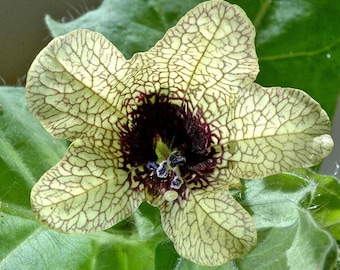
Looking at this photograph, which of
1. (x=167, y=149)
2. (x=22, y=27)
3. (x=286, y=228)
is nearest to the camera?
(x=286, y=228)

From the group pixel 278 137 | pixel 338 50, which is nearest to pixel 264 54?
pixel 338 50

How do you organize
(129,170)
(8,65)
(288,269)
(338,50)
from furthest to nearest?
(8,65) < (338,50) < (129,170) < (288,269)

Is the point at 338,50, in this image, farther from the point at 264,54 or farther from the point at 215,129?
the point at 215,129

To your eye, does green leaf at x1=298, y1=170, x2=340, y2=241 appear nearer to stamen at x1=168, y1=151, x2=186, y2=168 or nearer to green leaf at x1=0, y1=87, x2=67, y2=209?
stamen at x1=168, y1=151, x2=186, y2=168

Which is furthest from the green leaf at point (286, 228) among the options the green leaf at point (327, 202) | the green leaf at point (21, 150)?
the green leaf at point (21, 150)

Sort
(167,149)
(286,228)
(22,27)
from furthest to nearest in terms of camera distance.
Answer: (22,27)
(167,149)
(286,228)

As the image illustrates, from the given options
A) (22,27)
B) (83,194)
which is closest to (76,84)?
(83,194)

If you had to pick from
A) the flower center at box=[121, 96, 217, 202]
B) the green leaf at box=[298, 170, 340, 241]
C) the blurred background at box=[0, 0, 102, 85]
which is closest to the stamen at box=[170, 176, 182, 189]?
the flower center at box=[121, 96, 217, 202]

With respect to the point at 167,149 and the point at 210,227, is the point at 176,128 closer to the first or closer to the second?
the point at 167,149
